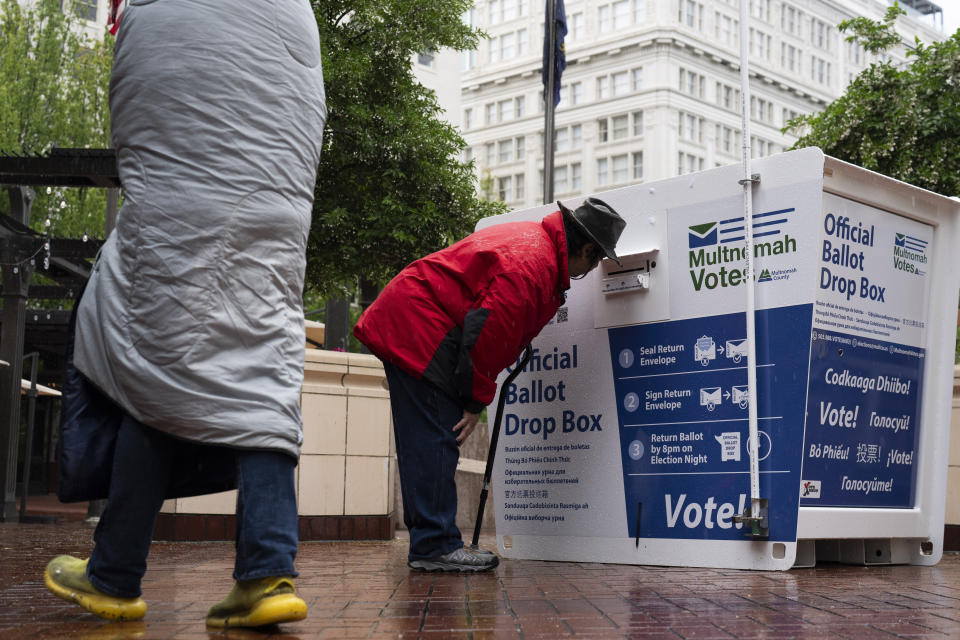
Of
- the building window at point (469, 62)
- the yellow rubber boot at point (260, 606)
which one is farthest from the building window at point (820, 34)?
the yellow rubber boot at point (260, 606)

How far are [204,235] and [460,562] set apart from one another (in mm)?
2348

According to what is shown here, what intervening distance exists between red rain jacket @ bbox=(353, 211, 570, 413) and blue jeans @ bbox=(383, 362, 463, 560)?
9 centimetres

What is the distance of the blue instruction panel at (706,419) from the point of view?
5.10 metres

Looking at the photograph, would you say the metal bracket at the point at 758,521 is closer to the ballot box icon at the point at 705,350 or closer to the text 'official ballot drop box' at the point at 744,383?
the text 'official ballot drop box' at the point at 744,383

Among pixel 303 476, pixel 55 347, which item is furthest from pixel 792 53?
pixel 303 476

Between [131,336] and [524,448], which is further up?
[131,336]

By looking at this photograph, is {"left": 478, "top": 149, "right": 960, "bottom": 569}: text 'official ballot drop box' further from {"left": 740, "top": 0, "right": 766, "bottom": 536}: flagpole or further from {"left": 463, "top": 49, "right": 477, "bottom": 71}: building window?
{"left": 463, "top": 49, "right": 477, "bottom": 71}: building window

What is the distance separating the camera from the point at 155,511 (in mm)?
3441

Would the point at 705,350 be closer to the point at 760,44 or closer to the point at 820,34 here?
the point at 760,44

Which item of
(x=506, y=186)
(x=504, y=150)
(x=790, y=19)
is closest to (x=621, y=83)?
(x=504, y=150)

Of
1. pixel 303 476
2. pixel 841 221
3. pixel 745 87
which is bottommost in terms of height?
pixel 303 476

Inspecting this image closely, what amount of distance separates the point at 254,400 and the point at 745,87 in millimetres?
3376

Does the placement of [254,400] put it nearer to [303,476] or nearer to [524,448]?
[524,448]

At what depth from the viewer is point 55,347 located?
23.9 m
